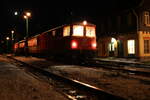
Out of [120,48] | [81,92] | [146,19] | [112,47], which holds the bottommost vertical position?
[81,92]

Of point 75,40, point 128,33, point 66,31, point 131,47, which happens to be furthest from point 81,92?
point 128,33

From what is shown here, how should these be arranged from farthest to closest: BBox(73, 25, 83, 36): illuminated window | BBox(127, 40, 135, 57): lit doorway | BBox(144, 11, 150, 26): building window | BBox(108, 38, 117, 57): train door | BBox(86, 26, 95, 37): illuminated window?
BBox(108, 38, 117, 57): train door
BBox(127, 40, 135, 57): lit doorway
BBox(144, 11, 150, 26): building window
BBox(86, 26, 95, 37): illuminated window
BBox(73, 25, 83, 36): illuminated window

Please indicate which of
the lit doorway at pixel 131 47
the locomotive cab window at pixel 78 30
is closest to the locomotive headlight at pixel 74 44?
the locomotive cab window at pixel 78 30

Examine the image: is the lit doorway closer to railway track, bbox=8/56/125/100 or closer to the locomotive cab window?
the locomotive cab window

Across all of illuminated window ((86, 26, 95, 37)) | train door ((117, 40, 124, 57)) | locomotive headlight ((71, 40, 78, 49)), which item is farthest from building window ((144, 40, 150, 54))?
locomotive headlight ((71, 40, 78, 49))

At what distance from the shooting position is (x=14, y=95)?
22.5 feet

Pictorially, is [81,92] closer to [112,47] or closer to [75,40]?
[75,40]

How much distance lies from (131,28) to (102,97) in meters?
17.9

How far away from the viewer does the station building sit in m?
22.4

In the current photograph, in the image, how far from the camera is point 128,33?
23.8m

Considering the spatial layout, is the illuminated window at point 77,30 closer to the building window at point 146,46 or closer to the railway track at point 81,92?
the railway track at point 81,92

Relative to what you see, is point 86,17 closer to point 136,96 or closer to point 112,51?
point 112,51

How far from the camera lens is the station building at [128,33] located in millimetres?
22406

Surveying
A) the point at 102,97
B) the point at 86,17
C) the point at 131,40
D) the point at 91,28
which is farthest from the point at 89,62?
the point at 86,17
